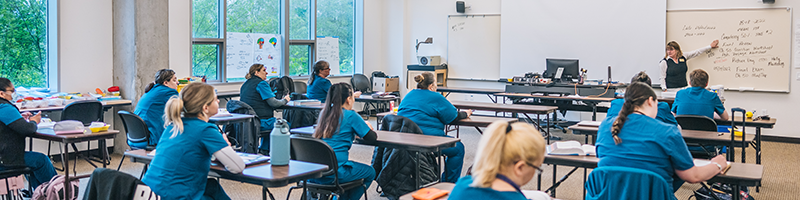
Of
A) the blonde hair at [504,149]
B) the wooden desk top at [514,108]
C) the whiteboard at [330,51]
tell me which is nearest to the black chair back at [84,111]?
the wooden desk top at [514,108]

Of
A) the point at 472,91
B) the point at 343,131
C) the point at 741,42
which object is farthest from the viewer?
the point at 472,91

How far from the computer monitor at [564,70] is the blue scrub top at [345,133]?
5.09 metres

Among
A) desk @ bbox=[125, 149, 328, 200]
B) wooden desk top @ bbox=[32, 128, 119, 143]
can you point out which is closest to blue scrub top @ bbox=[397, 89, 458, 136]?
desk @ bbox=[125, 149, 328, 200]

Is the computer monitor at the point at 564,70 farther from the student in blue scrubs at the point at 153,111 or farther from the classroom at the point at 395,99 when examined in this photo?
the student in blue scrubs at the point at 153,111

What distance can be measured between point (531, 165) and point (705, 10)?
7700 mm

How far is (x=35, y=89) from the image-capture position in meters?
6.18

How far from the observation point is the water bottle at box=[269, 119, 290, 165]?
297cm

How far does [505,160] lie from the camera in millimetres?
1605

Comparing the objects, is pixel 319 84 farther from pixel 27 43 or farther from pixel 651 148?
pixel 651 148

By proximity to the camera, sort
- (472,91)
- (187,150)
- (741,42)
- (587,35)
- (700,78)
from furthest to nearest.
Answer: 1. (472,91)
2. (587,35)
3. (741,42)
4. (700,78)
5. (187,150)

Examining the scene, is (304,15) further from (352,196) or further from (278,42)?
(352,196)

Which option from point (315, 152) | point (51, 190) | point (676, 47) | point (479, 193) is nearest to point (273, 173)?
point (315, 152)

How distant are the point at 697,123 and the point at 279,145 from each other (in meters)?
3.41

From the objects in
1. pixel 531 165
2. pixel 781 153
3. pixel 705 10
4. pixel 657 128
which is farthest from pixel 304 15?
pixel 531 165
